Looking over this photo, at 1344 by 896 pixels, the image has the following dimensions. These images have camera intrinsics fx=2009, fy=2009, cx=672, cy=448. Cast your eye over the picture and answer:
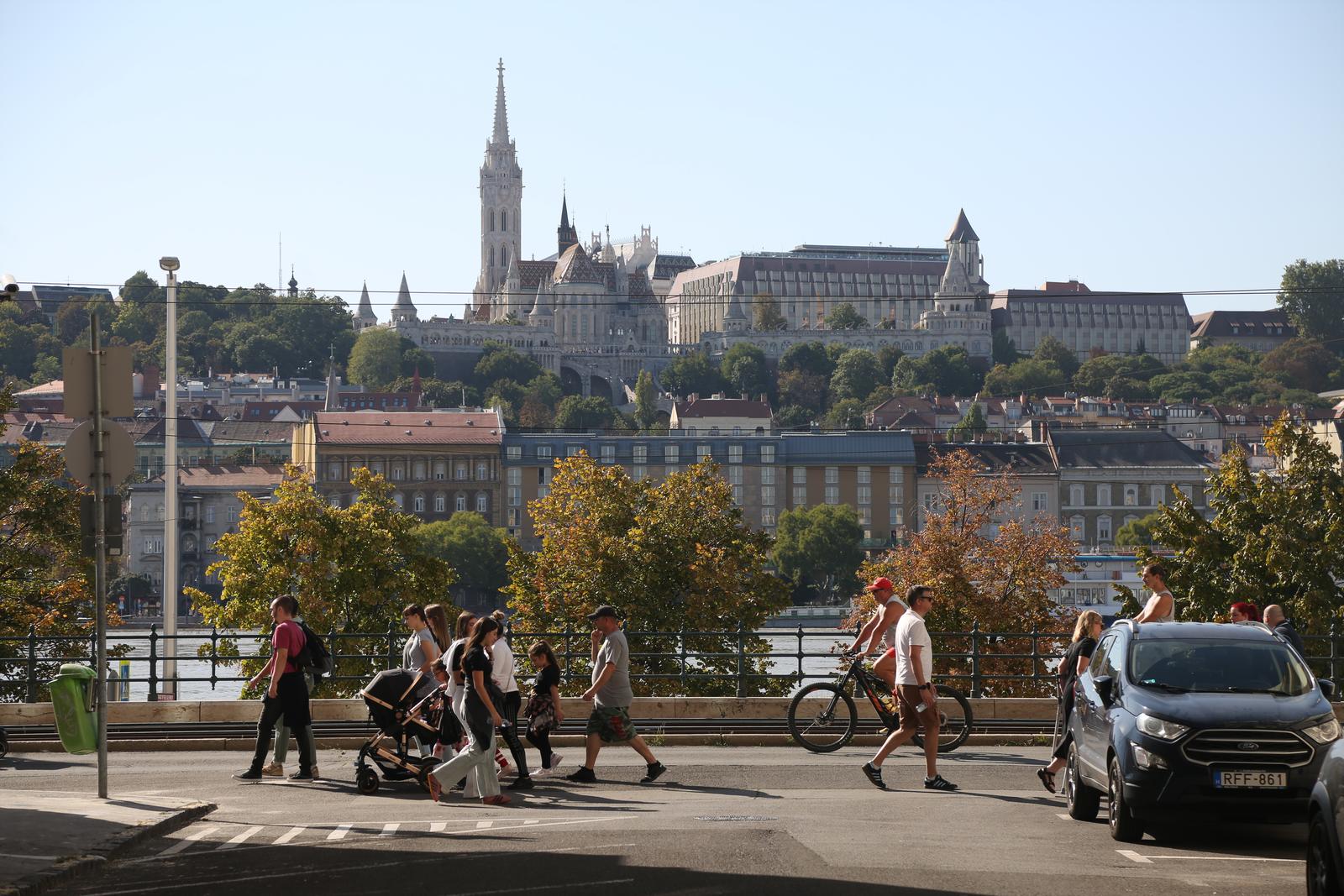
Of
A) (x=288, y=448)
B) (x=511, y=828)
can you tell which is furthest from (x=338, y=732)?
(x=288, y=448)

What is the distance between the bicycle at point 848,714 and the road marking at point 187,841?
5.79 metres

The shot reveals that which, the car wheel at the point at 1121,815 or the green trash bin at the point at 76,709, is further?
the green trash bin at the point at 76,709

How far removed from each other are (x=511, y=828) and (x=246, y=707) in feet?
25.9

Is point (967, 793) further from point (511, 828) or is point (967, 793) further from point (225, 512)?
point (225, 512)

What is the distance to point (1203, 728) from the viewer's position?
11891 millimetres

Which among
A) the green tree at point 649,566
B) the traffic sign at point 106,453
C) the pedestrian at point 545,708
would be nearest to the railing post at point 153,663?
the pedestrian at point 545,708

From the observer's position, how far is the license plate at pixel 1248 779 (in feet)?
38.8

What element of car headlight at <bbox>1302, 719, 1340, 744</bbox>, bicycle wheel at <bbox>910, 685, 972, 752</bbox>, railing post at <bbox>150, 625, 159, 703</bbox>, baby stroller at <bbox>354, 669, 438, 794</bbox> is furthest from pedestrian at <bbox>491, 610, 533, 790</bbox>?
car headlight at <bbox>1302, 719, 1340, 744</bbox>

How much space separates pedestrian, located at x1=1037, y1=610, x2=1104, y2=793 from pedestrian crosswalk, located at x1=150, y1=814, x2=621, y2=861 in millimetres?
3595

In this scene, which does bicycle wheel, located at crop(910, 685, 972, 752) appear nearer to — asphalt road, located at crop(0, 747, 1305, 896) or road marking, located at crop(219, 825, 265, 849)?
asphalt road, located at crop(0, 747, 1305, 896)

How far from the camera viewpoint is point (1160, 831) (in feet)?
42.4

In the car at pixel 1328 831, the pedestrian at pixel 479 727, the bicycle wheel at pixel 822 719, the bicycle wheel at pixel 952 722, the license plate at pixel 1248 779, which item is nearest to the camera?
the car at pixel 1328 831

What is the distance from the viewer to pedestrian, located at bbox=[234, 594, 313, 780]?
15.5 meters

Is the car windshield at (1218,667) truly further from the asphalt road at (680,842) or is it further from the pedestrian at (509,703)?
the pedestrian at (509,703)
